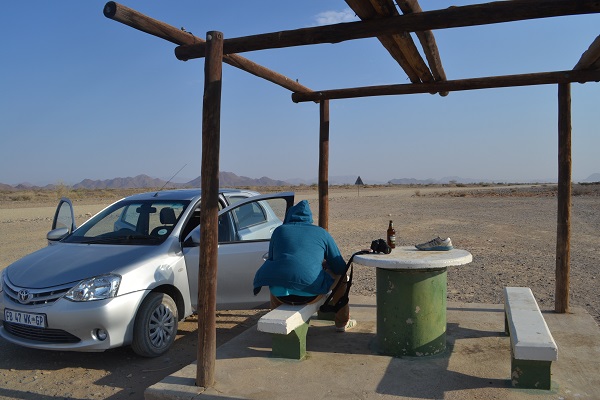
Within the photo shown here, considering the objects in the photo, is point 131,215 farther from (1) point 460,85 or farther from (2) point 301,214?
(1) point 460,85

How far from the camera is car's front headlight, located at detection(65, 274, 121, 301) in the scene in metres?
5.14

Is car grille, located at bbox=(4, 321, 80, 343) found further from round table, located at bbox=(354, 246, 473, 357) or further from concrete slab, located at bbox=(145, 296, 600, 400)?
round table, located at bbox=(354, 246, 473, 357)

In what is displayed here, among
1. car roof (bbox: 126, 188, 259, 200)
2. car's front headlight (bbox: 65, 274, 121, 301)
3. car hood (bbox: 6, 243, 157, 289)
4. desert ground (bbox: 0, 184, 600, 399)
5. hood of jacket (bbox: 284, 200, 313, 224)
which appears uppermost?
car roof (bbox: 126, 188, 259, 200)

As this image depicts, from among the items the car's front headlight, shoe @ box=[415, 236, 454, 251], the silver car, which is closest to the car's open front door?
the silver car

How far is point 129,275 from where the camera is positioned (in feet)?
17.5

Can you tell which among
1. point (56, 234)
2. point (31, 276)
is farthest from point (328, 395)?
point (56, 234)

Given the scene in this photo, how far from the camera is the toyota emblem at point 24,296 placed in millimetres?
5277

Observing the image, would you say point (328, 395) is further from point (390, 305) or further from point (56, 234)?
point (56, 234)

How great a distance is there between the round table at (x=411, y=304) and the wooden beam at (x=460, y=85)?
2.72 m

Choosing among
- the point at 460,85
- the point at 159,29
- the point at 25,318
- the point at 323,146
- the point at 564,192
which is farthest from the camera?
the point at 323,146

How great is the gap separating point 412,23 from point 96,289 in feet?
12.5

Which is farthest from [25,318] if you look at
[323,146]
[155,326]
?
[323,146]

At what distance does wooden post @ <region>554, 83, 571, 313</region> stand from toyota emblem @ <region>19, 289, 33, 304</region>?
6046 millimetres

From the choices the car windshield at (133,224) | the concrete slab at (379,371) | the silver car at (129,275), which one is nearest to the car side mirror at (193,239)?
the silver car at (129,275)
